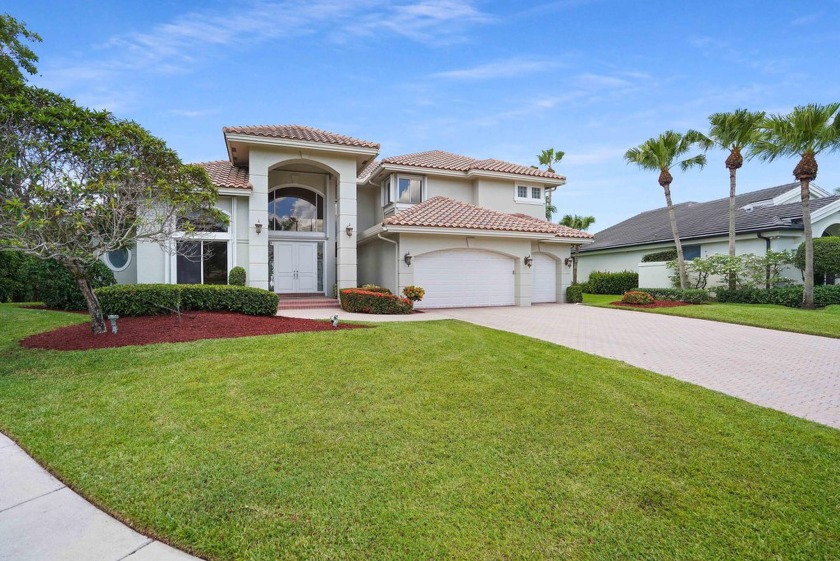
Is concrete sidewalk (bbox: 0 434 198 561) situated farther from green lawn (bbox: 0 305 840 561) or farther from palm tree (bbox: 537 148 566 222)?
palm tree (bbox: 537 148 566 222)

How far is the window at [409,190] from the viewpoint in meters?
18.1

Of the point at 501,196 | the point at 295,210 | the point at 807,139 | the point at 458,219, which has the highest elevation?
the point at 807,139

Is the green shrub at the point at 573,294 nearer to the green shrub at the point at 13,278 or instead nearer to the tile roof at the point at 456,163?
the tile roof at the point at 456,163

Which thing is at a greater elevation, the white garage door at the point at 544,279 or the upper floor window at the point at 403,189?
the upper floor window at the point at 403,189

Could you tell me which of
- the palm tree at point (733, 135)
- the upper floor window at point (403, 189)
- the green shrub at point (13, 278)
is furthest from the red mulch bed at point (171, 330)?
the palm tree at point (733, 135)

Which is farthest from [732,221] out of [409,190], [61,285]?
[61,285]

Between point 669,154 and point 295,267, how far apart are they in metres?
19.0

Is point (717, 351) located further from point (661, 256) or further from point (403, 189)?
point (661, 256)

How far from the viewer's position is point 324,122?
1808 cm

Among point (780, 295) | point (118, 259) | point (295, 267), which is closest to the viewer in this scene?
point (118, 259)

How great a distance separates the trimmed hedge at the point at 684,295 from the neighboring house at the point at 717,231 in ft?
9.52

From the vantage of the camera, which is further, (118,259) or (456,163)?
(456,163)

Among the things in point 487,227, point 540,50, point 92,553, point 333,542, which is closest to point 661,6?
point 540,50

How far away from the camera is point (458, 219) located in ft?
52.9
